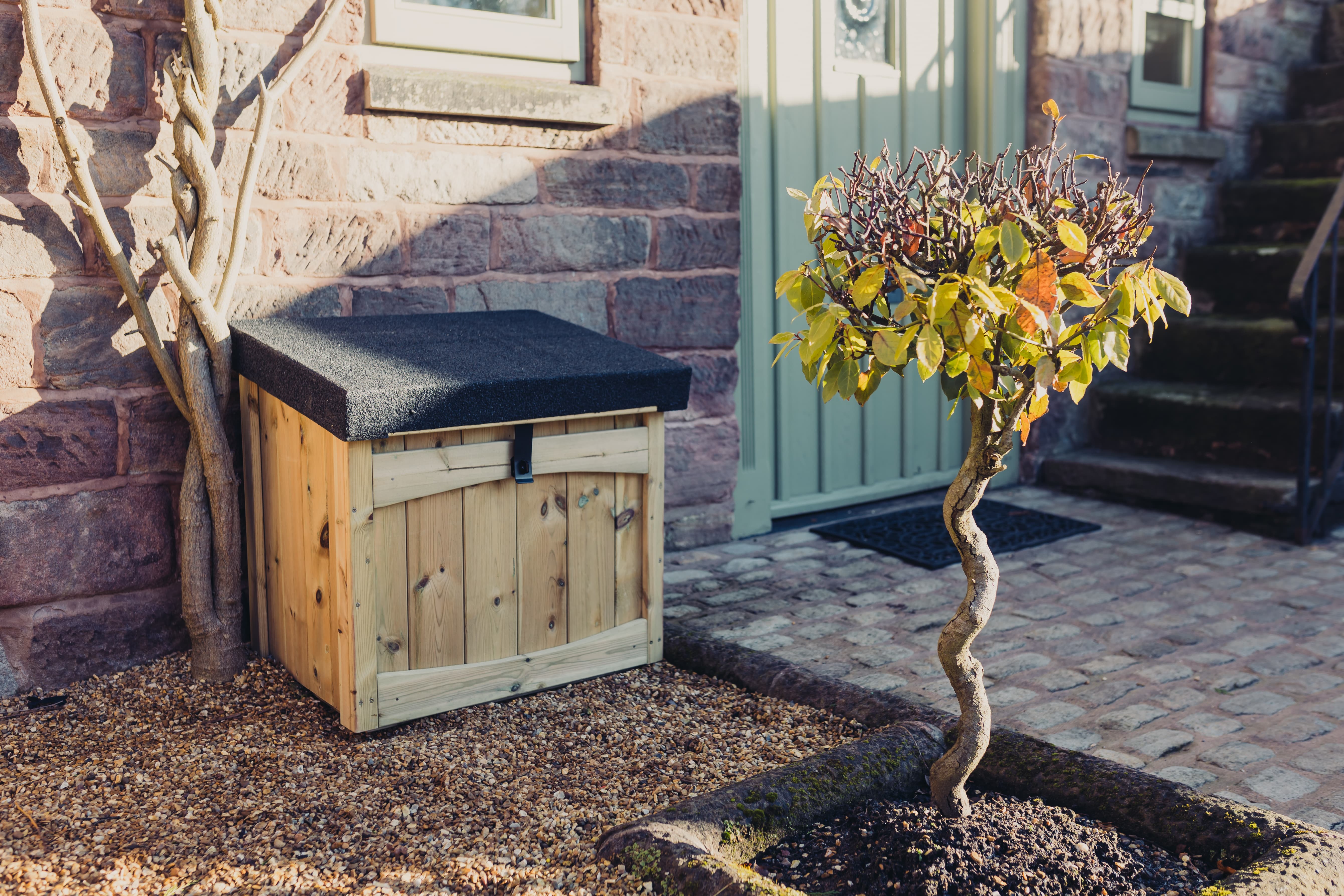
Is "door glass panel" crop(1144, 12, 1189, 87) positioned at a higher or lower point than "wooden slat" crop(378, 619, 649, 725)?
higher

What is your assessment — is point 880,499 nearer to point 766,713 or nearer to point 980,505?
point 980,505

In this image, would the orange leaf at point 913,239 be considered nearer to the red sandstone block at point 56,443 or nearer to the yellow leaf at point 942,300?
the yellow leaf at point 942,300

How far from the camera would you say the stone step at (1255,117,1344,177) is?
566 centimetres

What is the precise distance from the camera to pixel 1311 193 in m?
5.47

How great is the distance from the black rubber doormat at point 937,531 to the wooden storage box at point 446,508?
147 cm

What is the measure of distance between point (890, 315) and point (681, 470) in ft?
7.44

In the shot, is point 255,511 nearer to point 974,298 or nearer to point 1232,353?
point 974,298

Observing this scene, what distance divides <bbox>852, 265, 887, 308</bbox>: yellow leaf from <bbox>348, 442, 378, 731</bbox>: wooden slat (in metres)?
1.13

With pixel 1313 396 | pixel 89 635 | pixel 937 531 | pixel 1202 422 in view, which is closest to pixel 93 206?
pixel 89 635

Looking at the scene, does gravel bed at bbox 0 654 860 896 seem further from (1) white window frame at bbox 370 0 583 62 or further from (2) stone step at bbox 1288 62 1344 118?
(2) stone step at bbox 1288 62 1344 118

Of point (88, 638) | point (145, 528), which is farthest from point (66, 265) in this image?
point (88, 638)

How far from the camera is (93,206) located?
265 centimetres

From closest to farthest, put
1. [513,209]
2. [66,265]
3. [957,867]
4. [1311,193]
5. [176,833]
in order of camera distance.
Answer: [957,867] < [176,833] < [66,265] < [513,209] < [1311,193]

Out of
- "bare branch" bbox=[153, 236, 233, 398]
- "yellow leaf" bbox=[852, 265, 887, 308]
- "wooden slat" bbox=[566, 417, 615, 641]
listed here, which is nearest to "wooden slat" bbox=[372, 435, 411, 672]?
"wooden slat" bbox=[566, 417, 615, 641]
